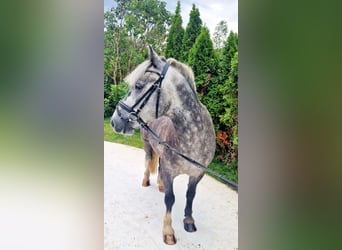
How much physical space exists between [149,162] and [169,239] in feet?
1.38

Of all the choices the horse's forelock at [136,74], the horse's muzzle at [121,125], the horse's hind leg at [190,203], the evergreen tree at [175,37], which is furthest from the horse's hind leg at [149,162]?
the evergreen tree at [175,37]

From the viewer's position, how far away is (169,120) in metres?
1.52

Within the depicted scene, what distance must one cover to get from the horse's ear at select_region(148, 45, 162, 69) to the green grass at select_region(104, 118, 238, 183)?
14.9 inches

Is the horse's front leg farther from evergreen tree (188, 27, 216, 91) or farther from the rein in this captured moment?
evergreen tree (188, 27, 216, 91)

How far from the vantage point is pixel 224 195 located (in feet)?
5.08

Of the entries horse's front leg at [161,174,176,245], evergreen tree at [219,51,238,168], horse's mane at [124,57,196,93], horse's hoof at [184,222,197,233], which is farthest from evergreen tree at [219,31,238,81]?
horse's hoof at [184,222,197,233]

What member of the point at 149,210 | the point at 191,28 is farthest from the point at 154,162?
the point at 191,28

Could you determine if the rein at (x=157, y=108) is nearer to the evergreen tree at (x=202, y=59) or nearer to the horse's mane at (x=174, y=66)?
the horse's mane at (x=174, y=66)

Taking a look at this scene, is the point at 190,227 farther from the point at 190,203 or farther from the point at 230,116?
the point at 230,116

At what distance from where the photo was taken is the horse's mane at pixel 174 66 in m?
1.48

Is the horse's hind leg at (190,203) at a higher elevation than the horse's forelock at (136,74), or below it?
below

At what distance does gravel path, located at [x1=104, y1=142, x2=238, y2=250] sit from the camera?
1.43m
